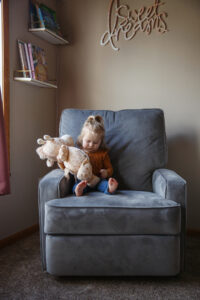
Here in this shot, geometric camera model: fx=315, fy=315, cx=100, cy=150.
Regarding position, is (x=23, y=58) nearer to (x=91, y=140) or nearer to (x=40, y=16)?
(x=40, y=16)

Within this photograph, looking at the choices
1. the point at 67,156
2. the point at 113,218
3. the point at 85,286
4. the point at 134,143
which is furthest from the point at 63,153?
the point at 85,286

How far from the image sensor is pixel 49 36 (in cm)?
265

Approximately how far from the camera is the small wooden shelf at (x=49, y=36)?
2.49 metres

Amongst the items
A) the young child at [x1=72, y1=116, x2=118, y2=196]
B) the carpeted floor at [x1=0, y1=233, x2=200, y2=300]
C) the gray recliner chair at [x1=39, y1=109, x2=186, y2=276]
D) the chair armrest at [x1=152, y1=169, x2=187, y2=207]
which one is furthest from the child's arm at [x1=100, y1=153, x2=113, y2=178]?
the carpeted floor at [x1=0, y1=233, x2=200, y2=300]

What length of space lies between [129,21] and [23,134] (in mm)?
1315

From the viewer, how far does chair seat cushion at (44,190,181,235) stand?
1660 millimetres

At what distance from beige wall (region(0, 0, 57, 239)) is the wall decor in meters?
0.57

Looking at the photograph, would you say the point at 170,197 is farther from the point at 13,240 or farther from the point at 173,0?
the point at 173,0

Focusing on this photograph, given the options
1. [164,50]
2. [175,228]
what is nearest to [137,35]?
Result: [164,50]

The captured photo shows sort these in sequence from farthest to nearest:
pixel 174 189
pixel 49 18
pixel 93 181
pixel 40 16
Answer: pixel 49 18 → pixel 40 16 → pixel 93 181 → pixel 174 189

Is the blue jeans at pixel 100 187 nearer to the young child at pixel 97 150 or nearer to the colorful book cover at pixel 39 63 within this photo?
the young child at pixel 97 150

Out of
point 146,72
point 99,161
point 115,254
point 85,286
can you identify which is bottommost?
point 85,286

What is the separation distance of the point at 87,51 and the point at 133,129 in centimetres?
99

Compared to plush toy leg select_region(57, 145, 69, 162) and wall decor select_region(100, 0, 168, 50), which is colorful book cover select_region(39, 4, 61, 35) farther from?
plush toy leg select_region(57, 145, 69, 162)
